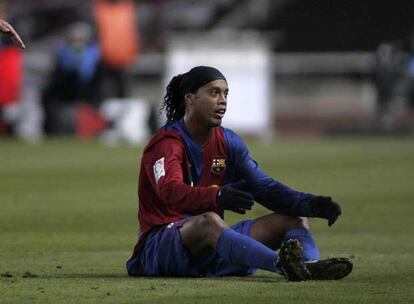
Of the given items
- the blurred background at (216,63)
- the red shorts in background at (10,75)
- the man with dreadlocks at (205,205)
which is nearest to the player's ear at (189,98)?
the man with dreadlocks at (205,205)

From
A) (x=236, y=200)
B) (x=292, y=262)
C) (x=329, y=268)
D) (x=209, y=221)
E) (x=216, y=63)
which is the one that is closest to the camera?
(x=236, y=200)

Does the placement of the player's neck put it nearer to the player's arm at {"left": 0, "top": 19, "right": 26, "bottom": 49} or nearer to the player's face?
the player's face

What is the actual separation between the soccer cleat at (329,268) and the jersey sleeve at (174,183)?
64 cm

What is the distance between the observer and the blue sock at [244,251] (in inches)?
296

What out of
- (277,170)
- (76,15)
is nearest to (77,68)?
(76,15)

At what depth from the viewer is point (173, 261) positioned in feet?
25.9

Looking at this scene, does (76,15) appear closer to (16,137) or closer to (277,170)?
(16,137)

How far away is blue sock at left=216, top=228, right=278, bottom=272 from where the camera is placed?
24.7 feet

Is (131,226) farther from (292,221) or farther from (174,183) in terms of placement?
(174,183)

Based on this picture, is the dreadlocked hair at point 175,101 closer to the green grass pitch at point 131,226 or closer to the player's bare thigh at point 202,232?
the player's bare thigh at point 202,232

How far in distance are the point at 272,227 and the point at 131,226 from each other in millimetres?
4369

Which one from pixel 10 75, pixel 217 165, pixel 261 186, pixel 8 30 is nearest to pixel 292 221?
pixel 261 186

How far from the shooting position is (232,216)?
531 inches

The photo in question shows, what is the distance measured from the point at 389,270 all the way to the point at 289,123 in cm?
2461
